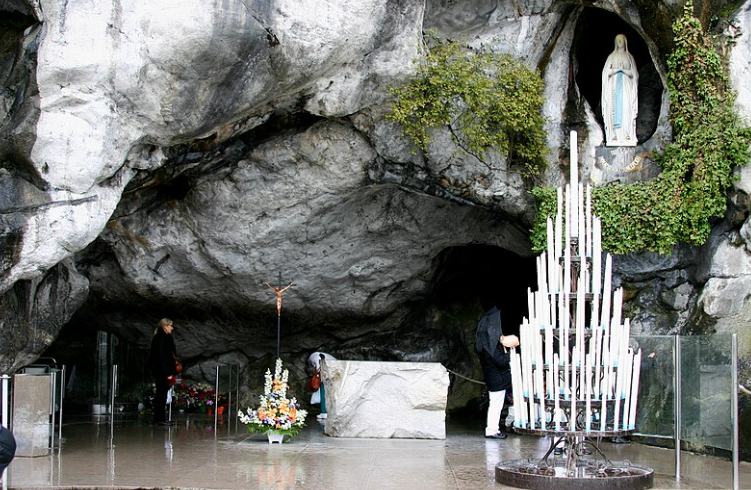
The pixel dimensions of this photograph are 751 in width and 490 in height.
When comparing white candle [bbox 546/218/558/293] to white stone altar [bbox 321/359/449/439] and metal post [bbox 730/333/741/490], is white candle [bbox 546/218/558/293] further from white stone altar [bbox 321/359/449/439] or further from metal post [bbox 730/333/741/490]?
white stone altar [bbox 321/359/449/439]

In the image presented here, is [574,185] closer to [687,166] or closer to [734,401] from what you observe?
[734,401]

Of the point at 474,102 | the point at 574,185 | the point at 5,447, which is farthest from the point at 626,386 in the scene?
the point at 474,102

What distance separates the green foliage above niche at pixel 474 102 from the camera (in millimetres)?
11898

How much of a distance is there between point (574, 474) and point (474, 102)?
19.3ft

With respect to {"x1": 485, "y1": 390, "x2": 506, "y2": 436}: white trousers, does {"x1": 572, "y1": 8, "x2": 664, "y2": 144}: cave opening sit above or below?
above

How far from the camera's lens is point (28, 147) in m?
9.66

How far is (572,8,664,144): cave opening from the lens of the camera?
44.1 ft

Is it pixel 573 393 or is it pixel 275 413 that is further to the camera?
pixel 275 413

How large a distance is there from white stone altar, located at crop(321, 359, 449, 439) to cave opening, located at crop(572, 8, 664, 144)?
4.56 metres

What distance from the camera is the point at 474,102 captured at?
39.9 ft

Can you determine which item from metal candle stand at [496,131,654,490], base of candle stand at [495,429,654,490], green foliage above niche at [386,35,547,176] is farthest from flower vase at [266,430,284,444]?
green foliage above niche at [386,35,547,176]

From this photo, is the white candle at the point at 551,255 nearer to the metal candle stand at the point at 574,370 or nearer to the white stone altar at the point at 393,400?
the metal candle stand at the point at 574,370

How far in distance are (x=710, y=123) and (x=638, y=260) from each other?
83.9 inches

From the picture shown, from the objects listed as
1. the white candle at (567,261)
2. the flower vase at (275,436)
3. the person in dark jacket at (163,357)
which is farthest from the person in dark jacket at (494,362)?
the person in dark jacket at (163,357)
